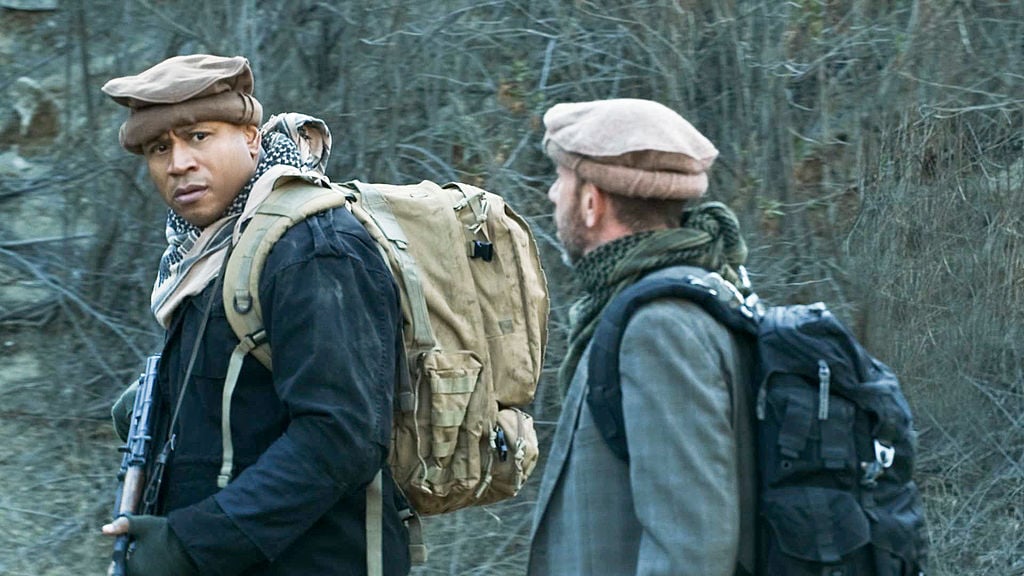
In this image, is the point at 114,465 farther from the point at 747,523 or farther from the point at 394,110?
the point at 747,523

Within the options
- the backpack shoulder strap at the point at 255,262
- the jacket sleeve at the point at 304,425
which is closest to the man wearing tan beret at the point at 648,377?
the jacket sleeve at the point at 304,425

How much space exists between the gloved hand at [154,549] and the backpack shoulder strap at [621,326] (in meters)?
0.87

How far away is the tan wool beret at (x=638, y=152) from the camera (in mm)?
2434

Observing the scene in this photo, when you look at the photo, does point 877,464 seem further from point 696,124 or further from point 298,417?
point 696,124

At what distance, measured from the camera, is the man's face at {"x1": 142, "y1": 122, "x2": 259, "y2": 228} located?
295 cm

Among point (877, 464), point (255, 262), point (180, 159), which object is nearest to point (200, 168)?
point (180, 159)

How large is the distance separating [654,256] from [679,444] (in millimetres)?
359

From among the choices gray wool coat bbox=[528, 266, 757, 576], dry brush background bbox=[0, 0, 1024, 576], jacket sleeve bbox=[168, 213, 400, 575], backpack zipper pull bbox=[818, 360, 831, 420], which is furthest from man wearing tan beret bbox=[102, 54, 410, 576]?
dry brush background bbox=[0, 0, 1024, 576]

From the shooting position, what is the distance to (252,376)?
2.73 m

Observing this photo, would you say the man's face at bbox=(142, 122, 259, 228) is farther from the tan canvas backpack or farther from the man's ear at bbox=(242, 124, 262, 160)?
the tan canvas backpack

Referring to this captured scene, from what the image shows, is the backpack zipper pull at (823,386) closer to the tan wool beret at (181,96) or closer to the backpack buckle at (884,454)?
the backpack buckle at (884,454)

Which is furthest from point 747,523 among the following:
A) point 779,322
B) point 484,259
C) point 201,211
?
point 201,211

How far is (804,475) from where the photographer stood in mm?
2244

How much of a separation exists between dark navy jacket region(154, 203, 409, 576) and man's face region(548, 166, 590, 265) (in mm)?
438
